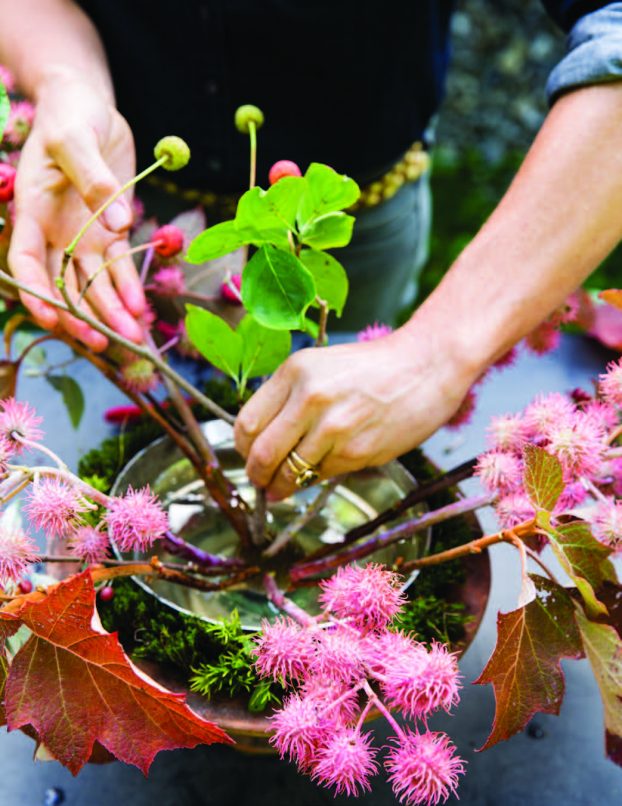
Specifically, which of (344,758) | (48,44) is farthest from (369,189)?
(344,758)

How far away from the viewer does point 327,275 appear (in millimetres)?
402

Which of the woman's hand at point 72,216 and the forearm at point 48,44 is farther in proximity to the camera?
the forearm at point 48,44

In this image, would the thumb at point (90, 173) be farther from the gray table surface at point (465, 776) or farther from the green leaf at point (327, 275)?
the gray table surface at point (465, 776)

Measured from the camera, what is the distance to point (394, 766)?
1.02 feet

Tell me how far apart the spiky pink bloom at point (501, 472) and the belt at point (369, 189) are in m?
0.43

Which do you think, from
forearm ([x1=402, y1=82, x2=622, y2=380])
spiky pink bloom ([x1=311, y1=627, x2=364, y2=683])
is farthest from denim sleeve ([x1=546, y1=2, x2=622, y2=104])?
spiky pink bloom ([x1=311, y1=627, x2=364, y2=683])

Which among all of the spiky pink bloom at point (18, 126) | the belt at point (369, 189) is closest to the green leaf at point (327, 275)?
the spiky pink bloom at point (18, 126)

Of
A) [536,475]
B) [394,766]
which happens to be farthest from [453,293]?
[394,766]

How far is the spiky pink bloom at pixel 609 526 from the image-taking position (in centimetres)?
37

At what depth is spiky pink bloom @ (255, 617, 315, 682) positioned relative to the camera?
0.34m

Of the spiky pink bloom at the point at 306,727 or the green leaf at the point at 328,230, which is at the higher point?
Result: the green leaf at the point at 328,230

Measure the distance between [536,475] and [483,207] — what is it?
1.67 meters

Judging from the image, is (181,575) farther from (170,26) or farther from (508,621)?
(170,26)

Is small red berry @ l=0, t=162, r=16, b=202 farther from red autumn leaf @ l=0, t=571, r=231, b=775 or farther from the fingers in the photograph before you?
red autumn leaf @ l=0, t=571, r=231, b=775
